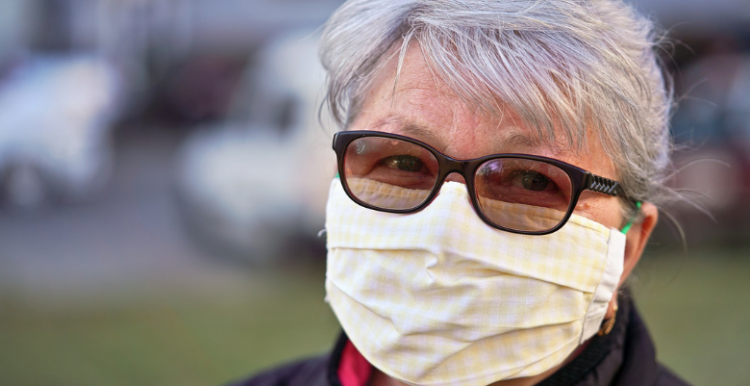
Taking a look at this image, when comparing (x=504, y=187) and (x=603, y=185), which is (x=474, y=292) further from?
(x=603, y=185)

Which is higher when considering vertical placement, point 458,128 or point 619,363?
point 458,128

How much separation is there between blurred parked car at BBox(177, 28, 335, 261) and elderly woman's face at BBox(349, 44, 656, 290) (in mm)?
4648

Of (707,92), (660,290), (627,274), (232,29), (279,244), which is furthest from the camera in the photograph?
(232,29)

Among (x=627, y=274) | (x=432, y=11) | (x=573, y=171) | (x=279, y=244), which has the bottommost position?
(x=279, y=244)

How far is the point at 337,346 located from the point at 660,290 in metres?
4.69

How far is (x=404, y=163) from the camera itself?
161 cm

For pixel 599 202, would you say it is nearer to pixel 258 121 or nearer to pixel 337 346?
pixel 337 346

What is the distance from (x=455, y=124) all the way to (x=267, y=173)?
563cm

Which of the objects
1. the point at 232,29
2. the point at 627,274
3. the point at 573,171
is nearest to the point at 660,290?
the point at 627,274

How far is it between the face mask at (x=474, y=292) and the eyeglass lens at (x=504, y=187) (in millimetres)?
20

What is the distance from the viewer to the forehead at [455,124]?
1.50 metres

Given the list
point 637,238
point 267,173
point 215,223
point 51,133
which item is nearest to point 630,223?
point 637,238

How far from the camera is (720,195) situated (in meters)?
7.28

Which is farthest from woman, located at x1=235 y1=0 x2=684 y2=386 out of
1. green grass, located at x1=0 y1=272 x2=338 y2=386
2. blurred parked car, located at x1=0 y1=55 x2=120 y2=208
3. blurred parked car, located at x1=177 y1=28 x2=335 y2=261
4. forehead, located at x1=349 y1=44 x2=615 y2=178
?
blurred parked car, located at x1=0 y1=55 x2=120 y2=208
